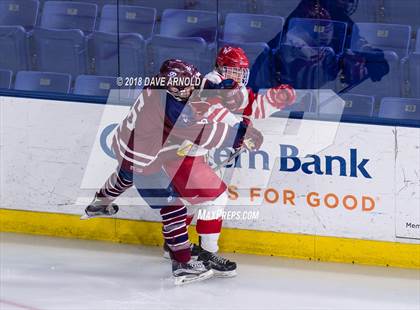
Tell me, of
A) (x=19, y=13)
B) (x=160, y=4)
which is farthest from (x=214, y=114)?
(x=19, y=13)

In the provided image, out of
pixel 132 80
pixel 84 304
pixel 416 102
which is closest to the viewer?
pixel 84 304

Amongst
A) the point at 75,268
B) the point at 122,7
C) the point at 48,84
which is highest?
the point at 122,7

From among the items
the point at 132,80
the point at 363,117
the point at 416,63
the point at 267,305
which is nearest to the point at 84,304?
the point at 267,305

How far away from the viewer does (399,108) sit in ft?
16.8

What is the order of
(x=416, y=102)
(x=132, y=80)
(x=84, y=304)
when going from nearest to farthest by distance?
(x=84, y=304) < (x=416, y=102) < (x=132, y=80)

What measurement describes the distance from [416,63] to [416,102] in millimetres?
229

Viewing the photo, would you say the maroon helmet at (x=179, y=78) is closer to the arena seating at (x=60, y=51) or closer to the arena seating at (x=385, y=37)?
the arena seating at (x=60, y=51)

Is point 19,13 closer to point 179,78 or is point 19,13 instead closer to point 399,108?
point 179,78

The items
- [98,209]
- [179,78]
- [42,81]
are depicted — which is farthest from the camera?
[42,81]

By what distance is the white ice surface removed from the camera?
4.81 metres

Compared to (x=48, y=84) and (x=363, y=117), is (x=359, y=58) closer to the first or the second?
(x=363, y=117)

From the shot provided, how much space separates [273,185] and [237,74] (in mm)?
605

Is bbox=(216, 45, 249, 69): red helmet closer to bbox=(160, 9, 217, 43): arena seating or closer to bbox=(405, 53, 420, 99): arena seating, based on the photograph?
bbox=(160, 9, 217, 43): arena seating

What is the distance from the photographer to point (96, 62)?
5566mm
